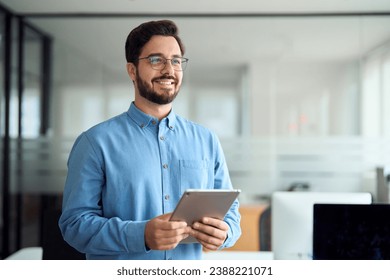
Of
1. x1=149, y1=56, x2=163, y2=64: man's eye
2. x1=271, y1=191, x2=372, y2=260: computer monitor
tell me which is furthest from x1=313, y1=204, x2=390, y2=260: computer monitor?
x1=149, y1=56, x2=163, y2=64: man's eye

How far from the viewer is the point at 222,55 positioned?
13.4 ft

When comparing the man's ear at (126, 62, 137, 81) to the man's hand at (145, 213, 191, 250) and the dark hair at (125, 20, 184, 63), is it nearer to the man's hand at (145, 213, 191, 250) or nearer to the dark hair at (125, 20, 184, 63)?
the dark hair at (125, 20, 184, 63)

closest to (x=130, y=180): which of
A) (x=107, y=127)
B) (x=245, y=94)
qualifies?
(x=107, y=127)

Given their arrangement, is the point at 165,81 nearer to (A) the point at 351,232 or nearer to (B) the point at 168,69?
(B) the point at 168,69

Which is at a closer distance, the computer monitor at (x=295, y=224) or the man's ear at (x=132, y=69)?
the man's ear at (x=132, y=69)

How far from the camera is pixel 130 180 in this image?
1.24 m

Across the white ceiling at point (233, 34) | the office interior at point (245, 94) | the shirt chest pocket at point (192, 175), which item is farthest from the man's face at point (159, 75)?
the office interior at point (245, 94)

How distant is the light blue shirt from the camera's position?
3.93ft

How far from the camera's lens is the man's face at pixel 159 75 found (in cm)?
127

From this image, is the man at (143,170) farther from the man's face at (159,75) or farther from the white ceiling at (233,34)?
the white ceiling at (233,34)

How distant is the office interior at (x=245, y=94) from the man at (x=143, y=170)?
8.78 ft
